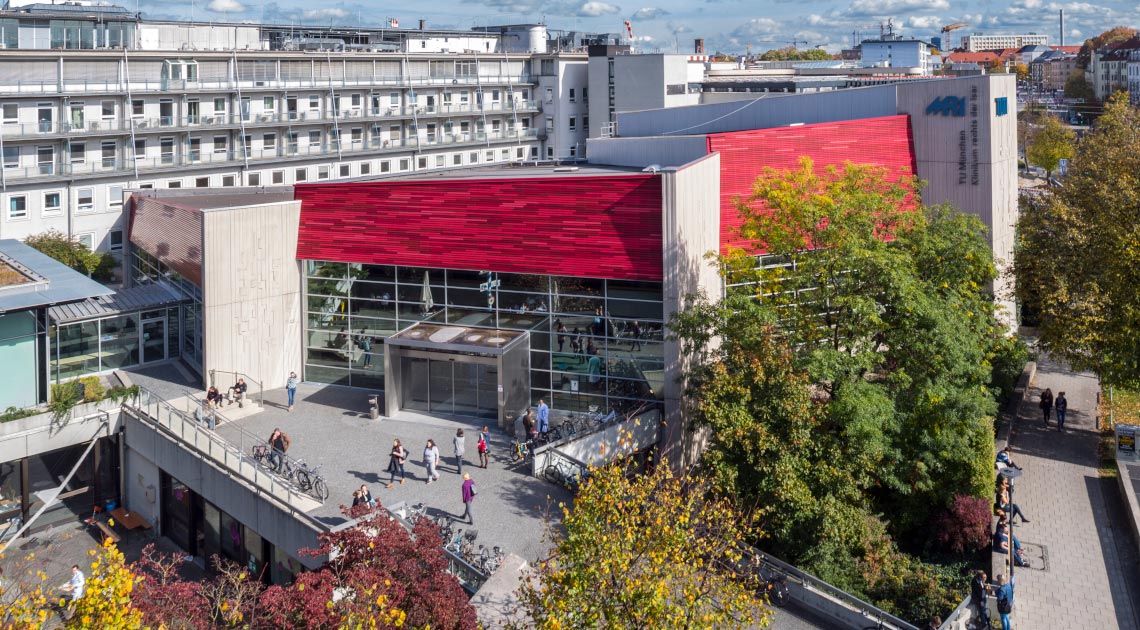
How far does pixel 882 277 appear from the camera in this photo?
80.7ft

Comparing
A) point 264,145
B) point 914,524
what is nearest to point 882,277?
point 914,524

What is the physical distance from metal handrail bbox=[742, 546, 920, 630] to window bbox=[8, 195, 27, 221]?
1628 inches

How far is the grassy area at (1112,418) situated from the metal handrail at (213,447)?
23400 millimetres

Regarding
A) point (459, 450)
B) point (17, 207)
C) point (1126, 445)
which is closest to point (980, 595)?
point (1126, 445)

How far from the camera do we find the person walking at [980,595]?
2033 cm

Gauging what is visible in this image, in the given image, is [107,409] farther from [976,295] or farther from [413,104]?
[413,104]

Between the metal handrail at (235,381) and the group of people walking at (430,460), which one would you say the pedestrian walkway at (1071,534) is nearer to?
the group of people walking at (430,460)

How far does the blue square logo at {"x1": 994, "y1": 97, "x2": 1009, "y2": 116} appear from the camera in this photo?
36.3 metres

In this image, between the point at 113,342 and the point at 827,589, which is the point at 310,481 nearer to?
the point at 827,589

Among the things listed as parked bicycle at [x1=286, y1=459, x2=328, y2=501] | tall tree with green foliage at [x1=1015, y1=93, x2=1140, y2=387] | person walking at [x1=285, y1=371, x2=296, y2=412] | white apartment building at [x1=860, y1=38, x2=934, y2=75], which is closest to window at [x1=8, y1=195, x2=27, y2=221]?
person walking at [x1=285, y1=371, x2=296, y2=412]

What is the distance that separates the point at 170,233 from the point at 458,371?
12.2m

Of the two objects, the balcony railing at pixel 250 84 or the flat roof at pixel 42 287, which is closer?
the flat roof at pixel 42 287

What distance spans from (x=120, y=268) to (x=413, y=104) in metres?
24.8

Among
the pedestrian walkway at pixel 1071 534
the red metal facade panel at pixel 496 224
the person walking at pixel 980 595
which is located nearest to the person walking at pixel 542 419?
the red metal facade panel at pixel 496 224
